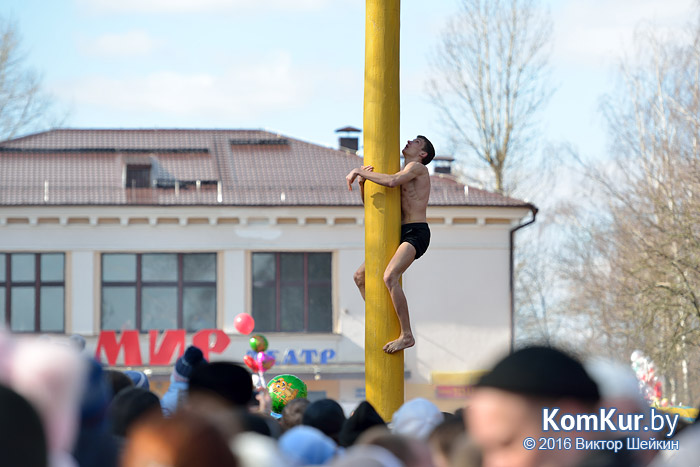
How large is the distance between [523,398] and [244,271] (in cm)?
2550

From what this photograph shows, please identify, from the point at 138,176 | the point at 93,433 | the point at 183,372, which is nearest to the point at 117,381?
the point at 183,372

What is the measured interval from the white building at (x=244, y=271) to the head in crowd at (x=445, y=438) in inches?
913

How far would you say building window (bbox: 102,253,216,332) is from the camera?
92.2 feet

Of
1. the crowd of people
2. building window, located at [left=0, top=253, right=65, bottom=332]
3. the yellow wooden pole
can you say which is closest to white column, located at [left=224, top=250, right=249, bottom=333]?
building window, located at [left=0, top=253, right=65, bottom=332]

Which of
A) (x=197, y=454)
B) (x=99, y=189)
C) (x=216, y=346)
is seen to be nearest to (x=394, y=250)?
(x=197, y=454)

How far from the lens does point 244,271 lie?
2828 centimetres

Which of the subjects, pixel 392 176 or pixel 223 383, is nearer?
pixel 223 383

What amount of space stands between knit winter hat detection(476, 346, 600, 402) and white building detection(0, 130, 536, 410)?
24.4 metres

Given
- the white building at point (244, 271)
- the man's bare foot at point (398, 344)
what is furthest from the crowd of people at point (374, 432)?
the white building at point (244, 271)

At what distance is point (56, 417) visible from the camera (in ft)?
9.20

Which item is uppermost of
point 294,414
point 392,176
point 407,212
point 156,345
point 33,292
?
point 392,176

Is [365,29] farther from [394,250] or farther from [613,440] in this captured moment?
[613,440]

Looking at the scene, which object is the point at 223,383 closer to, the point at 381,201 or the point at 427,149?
the point at 381,201

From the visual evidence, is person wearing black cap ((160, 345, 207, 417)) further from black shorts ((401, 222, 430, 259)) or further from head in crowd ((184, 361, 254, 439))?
black shorts ((401, 222, 430, 259))
